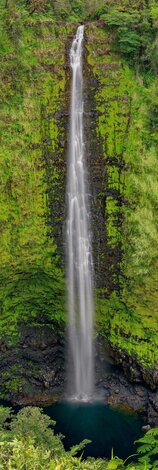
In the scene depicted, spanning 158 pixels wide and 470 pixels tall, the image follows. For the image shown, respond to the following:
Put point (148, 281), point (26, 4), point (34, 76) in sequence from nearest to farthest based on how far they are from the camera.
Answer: point (148, 281), point (34, 76), point (26, 4)

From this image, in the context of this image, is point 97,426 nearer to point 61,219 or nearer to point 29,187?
point 61,219

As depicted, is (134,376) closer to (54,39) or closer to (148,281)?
(148,281)

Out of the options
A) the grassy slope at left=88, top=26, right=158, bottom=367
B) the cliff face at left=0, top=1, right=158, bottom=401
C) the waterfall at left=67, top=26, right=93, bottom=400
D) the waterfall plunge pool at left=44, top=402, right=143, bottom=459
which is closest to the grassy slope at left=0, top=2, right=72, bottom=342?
the cliff face at left=0, top=1, right=158, bottom=401

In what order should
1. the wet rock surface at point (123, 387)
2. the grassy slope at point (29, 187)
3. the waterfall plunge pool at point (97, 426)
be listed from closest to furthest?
1. the waterfall plunge pool at point (97, 426)
2. the wet rock surface at point (123, 387)
3. the grassy slope at point (29, 187)

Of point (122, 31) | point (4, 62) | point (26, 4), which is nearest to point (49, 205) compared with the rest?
point (4, 62)

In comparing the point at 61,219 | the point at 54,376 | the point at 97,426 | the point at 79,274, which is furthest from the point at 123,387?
the point at 61,219

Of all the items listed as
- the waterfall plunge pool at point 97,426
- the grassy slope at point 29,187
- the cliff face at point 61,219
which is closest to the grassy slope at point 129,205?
the cliff face at point 61,219

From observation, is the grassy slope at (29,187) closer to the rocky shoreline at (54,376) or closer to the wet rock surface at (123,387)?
the rocky shoreline at (54,376)
